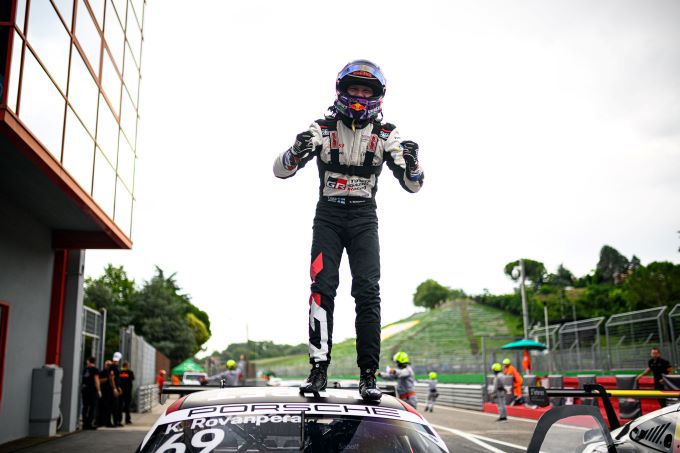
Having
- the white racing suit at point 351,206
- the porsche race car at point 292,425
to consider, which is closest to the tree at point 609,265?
the white racing suit at point 351,206

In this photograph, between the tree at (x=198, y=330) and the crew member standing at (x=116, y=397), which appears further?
the tree at (x=198, y=330)

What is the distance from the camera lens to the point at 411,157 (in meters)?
4.87

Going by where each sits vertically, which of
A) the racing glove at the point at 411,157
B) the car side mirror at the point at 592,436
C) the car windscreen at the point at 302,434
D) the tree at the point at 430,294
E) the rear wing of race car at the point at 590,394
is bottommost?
the car side mirror at the point at 592,436

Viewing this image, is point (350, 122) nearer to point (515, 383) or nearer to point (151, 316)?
point (515, 383)

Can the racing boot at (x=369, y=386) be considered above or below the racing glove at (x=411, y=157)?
below

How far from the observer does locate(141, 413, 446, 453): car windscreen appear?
272cm

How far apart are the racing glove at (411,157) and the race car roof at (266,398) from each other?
1.89 m

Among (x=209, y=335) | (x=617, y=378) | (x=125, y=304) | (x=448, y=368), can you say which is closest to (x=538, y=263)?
(x=209, y=335)

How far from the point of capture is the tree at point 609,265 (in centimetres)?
16475

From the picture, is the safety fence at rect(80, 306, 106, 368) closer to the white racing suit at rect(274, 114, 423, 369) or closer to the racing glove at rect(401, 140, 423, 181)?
the white racing suit at rect(274, 114, 423, 369)

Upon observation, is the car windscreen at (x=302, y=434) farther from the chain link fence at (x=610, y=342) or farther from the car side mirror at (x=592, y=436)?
the chain link fence at (x=610, y=342)

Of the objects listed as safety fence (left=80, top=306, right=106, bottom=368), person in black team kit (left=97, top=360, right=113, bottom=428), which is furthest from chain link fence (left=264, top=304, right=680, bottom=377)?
safety fence (left=80, top=306, right=106, bottom=368)

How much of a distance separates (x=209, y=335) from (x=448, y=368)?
80188mm

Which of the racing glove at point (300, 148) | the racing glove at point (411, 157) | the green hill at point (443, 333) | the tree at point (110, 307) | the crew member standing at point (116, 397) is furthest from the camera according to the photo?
the green hill at point (443, 333)
